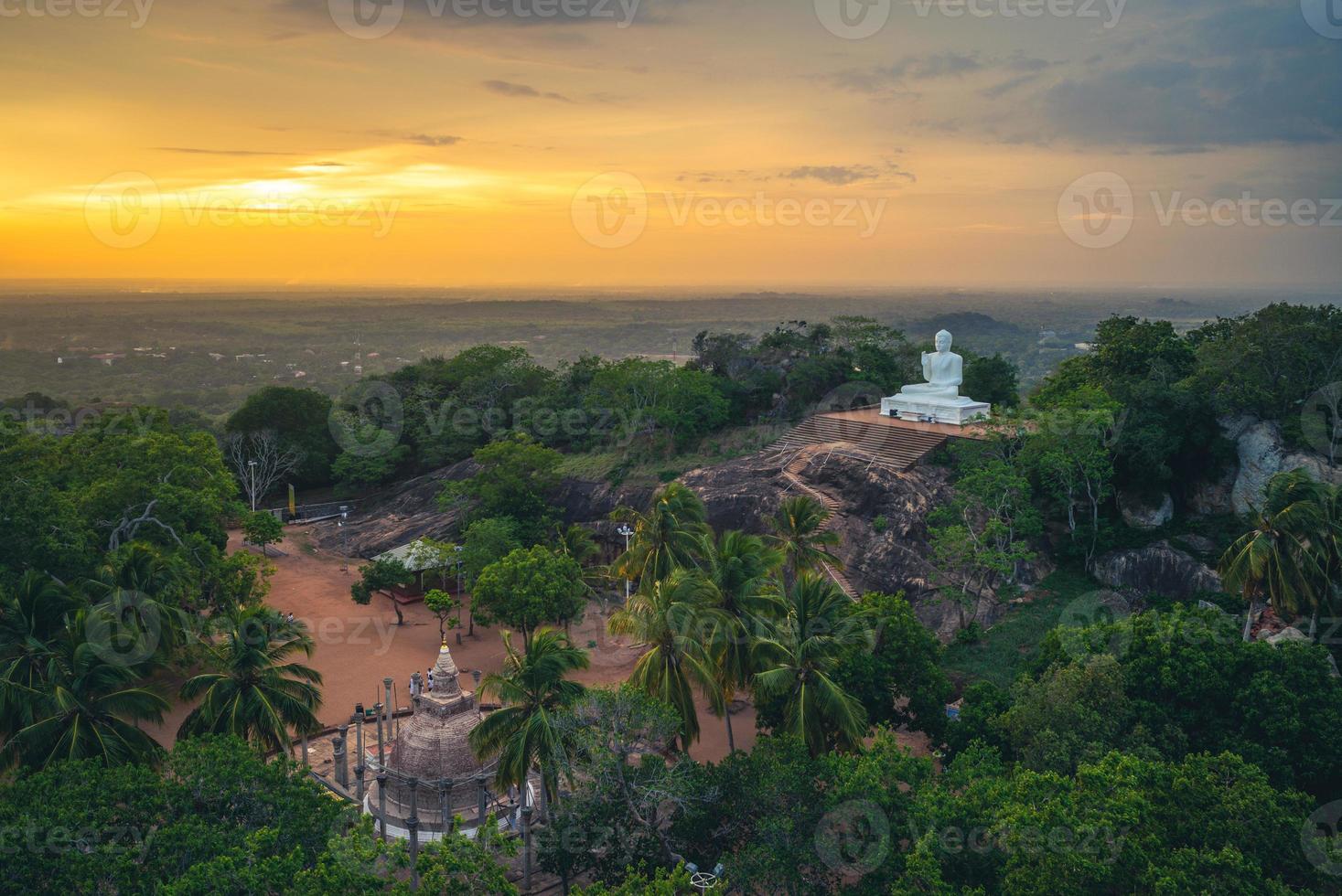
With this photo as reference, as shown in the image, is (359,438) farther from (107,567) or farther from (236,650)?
(236,650)

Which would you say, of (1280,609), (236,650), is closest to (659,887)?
(236,650)

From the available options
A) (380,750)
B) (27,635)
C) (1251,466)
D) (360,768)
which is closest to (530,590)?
(380,750)

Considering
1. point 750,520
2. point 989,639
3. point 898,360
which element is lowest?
point 989,639

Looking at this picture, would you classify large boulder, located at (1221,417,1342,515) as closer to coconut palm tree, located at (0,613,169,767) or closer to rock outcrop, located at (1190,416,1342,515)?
rock outcrop, located at (1190,416,1342,515)

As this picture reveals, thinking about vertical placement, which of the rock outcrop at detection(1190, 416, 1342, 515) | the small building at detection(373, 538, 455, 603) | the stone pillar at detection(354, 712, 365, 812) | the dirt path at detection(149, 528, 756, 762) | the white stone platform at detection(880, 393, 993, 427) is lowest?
the dirt path at detection(149, 528, 756, 762)

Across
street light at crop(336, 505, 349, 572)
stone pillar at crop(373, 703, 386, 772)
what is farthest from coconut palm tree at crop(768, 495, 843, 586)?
street light at crop(336, 505, 349, 572)

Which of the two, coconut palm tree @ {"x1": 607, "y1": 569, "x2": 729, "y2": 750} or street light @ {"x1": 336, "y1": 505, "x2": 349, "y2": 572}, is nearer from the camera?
coconut palm tree @ {"x1": 607, "y1": 569, "x2": 729, "y2": 750}
